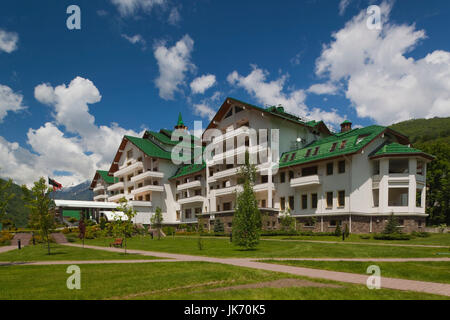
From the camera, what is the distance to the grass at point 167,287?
26.2ft

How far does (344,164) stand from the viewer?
3459cm

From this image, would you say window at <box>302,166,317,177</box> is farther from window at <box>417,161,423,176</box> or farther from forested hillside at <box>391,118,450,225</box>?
forested hillside at <box>391,118,450,225</box>

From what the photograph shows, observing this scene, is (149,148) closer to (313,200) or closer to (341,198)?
(313,200)

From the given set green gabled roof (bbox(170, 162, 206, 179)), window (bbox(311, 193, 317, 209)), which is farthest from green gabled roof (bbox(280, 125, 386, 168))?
green gabled roof (bbox(170, 162, 206, 179))

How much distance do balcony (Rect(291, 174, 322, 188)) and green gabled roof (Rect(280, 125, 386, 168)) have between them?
6.52ft

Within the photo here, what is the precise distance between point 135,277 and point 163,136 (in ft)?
180

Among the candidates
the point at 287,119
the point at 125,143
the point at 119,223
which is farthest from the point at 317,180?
the point at 125,143

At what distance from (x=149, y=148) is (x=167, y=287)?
171 ft

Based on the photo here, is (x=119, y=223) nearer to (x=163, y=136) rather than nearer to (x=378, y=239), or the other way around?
(x=378, y=239)


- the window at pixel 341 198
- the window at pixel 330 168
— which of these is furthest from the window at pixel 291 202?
the window at pixel 341 198

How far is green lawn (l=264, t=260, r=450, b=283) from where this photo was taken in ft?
36.5

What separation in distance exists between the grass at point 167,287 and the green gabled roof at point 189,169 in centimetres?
3893

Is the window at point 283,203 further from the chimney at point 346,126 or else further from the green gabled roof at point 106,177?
the green gabled roof at point 106,177
